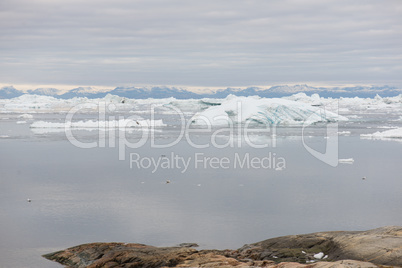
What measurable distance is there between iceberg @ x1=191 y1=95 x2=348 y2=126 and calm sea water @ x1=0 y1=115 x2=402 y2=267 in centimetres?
1288

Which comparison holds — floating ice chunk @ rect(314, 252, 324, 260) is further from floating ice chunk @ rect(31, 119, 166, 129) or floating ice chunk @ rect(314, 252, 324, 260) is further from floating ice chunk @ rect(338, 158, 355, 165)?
floating ice chunk @ rect(31, 119, 166, 129)

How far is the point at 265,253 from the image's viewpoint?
5914 millimetres

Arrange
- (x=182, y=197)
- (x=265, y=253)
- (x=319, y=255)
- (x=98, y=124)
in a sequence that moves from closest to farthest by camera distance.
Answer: (x=319, y=255), (x=265, y=253), (x=182, y=197), (x=98, y=124)

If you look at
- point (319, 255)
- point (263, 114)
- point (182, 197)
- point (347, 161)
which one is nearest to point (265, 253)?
point (319, 255)

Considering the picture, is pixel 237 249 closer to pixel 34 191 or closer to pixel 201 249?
pixel 201 249

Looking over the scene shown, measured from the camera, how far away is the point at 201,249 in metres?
6.16

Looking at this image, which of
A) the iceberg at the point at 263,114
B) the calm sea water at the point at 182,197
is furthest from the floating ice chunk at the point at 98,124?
the calm sea water at the point at 182,197

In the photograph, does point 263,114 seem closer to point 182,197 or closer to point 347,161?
point 347,161

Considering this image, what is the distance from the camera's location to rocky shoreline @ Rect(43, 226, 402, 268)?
5.20 metres

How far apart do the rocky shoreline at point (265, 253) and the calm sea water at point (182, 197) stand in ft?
1.24

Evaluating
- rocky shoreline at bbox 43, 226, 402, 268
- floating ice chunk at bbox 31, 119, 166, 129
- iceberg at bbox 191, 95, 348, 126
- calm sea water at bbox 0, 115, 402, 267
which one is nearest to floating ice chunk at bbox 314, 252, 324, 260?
rocky shoreline at bbox 43, 226, 402, 268

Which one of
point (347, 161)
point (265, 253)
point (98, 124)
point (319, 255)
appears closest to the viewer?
point (319, 255)

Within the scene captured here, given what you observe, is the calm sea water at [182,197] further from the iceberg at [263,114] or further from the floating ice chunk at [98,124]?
the iceberg at [263,114]

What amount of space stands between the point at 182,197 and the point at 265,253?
3.56 meters
